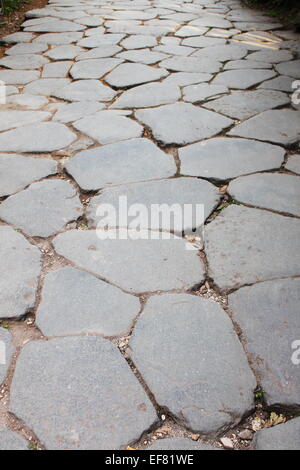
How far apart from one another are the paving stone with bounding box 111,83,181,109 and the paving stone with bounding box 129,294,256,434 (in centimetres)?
199

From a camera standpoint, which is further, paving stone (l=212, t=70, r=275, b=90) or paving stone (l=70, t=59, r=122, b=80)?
paving stone (l=70, t=59, r=122, b=80)

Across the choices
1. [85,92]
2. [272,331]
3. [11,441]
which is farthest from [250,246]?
[85,92]

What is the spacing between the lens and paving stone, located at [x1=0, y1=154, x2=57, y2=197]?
6.74ft

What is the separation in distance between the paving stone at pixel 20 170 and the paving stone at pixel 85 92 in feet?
3.42

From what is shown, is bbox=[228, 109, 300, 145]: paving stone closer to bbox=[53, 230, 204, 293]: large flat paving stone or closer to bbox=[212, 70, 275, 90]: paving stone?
bbox=[212, 70, 275, 90]: paving stone

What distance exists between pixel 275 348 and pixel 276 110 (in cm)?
213

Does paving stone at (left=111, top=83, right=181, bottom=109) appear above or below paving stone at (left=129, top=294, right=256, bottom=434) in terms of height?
above

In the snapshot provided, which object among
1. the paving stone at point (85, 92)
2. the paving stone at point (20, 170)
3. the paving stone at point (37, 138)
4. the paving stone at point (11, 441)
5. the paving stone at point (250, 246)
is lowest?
the paving stone at point (11, 441)

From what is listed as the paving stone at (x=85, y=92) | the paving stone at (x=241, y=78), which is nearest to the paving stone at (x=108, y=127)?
the paving stone at (x=85, y=92)

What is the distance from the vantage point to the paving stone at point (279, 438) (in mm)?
1010

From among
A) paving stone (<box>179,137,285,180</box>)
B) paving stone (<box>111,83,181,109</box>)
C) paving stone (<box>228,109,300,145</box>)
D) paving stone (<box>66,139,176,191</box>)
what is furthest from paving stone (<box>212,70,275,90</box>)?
paving stone (<box>66,139,176,191</box>)

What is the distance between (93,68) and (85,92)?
657 millimetres

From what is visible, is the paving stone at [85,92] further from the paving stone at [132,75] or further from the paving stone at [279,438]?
the paving stone at [279,438]

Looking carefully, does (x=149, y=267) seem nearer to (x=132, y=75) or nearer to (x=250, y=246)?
(x=250, y=246)
